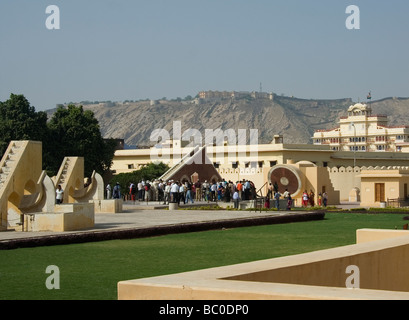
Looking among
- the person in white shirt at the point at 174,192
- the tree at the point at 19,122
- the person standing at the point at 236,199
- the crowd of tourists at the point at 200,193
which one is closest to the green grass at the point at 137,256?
the person standing at the point at 236,199

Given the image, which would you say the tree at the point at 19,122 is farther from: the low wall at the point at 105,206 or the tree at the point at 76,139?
the low wall at the point at 105,206

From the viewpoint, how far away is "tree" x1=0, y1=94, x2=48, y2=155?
185 feet

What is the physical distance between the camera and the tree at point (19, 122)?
56.4 metres

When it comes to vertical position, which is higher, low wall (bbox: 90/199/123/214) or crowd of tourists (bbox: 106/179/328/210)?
crowd of tourists (bbox: 106/179/328/210)

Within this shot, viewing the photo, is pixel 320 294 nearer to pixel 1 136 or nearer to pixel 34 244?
pixel 34 244

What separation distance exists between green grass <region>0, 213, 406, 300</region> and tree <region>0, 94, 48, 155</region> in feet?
120

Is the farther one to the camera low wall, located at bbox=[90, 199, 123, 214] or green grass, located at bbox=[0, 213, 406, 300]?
low wall, located at bbox=[90, 199, 123, 214]

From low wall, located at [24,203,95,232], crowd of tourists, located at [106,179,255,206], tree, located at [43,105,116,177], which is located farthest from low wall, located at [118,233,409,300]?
tree, located at [43,105,116,177]

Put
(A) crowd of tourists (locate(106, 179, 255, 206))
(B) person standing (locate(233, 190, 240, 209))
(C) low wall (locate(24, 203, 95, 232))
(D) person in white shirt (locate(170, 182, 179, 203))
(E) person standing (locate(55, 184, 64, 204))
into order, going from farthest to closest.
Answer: (A) crowd of tourists (locate(106, 179, 255, 206))
(D) person in white shirt (locate(170, 182, 179, 203))
(B) person standing (locate(233, 190, 240, 209))
(E) person standing (locate(55, 184, 64, 204))
(C) low wall (locate(24, 203, 95, 232))

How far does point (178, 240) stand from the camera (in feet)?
63.2

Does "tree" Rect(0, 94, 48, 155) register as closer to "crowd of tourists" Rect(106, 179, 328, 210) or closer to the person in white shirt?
"crowd of tourists" Rect(106, 179, 328, 210)

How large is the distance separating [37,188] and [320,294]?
16.4 meters

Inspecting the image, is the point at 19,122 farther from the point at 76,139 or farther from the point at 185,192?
the point at 185,192
